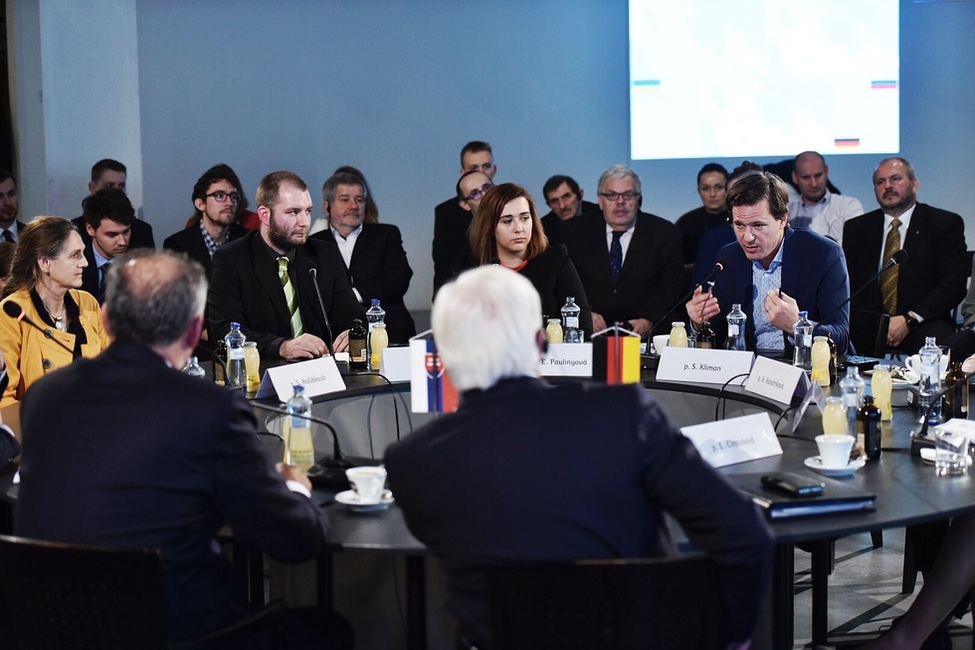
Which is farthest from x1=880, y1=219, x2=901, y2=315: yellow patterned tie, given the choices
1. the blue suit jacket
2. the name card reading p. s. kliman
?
the name card reading p. s. kliman

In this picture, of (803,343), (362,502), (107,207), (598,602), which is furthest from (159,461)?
(107,207)

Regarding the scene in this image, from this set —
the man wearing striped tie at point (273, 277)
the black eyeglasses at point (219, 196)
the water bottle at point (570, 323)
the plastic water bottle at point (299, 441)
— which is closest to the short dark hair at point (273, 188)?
the man wearing striped tie at point (273, 277)

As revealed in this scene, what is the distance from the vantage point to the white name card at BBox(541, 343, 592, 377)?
3.63 meters

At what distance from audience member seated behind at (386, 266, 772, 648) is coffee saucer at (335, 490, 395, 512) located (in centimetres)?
42

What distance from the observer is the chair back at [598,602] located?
170 cm

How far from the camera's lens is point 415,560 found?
2264 mm

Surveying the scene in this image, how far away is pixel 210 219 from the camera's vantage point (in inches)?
229

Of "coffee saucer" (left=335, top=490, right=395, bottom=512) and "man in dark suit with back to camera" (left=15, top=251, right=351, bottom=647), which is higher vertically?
"man in dark suit with back to camera" (left=15, top=251, right=351, bottom=647)

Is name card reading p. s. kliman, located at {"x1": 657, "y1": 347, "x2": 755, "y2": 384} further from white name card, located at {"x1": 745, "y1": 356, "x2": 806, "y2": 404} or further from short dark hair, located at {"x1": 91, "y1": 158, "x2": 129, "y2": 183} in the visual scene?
short dark hair, located at {"x1": 91, "y1": 158, "x2": 129, "y2": 183}

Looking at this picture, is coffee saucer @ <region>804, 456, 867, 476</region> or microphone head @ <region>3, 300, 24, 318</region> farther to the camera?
microphone head @ <region>3, 300, 24, 318</region>

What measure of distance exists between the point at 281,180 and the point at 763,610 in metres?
2.71

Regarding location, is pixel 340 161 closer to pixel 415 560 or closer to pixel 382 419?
pixel 382 419

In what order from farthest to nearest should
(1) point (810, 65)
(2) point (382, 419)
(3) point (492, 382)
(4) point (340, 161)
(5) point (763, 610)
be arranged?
1. (4) point (340, 161)
2. (1) point (810, 65)
3. (2) point (382, 419)
4. (5) point (763, 610)
5. (3) point (492, 382)

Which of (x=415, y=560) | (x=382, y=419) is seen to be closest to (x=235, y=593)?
(x=415, y=560)
